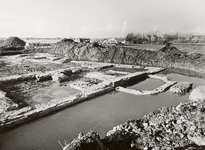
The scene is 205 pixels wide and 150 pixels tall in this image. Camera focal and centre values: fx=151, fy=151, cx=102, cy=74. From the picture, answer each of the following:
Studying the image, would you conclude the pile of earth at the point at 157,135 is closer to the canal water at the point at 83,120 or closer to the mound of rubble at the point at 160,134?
the mound of rubble at the point at 160,134

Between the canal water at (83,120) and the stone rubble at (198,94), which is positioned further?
the stone rubble at (198,94)

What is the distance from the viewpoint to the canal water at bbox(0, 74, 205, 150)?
4.49 m

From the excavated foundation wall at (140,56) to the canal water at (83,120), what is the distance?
→ 876cm

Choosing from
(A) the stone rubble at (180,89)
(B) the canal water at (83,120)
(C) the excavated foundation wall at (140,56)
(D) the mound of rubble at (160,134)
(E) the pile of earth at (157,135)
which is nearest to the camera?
(E) the pile of earth at (157,135)

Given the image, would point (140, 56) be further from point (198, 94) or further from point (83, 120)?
point (83, 120)

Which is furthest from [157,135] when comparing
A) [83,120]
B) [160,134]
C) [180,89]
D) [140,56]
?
[140,56]

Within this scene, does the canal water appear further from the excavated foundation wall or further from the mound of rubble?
the excavated foundation wall

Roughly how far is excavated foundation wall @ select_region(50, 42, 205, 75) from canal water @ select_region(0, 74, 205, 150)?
28.7 feet

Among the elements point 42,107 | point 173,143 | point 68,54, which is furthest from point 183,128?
point 68,54

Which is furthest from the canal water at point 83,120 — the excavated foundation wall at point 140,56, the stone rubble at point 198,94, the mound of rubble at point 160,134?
the excavated foundation wall at point 140,56

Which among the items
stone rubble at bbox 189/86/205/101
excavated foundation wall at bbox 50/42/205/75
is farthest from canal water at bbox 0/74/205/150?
excavated foundation wall at bbox 50/42/205/75

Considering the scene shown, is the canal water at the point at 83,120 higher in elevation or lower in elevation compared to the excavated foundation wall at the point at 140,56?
lower

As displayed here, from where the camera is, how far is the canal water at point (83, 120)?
4485 millimetres

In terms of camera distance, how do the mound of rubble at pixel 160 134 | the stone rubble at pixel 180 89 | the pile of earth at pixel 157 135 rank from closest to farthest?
the pile of earth at pixel 157 135 → the mound of rubble at pixel 160 134 → the stone rubble at pixel 180 89
